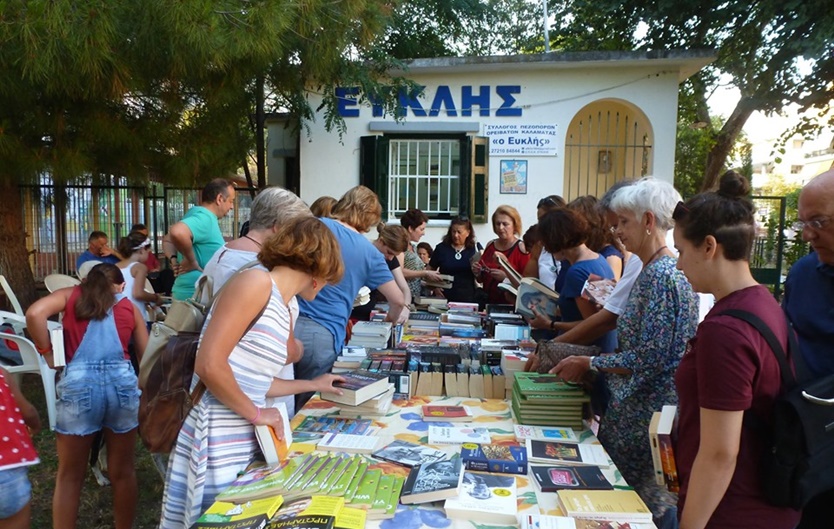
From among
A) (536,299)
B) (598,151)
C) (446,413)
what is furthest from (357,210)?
(598,151)

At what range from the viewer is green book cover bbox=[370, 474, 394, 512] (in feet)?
4.79

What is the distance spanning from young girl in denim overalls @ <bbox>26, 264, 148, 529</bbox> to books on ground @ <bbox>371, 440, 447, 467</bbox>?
143cm

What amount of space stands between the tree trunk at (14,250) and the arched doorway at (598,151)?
7235 mm

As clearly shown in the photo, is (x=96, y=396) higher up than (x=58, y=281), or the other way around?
(x=58, y=281)

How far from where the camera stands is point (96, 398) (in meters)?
2.70

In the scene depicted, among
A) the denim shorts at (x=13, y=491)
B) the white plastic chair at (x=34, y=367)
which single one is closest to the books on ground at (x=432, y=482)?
the denim shorts at (x=13, y=491)

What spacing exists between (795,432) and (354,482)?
1074 mm

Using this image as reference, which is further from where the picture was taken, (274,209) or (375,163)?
(375,163)

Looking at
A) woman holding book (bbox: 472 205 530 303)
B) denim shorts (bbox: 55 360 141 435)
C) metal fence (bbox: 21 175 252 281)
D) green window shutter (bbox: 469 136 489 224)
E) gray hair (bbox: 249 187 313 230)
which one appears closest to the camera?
denim shorts (bbox: 55 360 141 435)

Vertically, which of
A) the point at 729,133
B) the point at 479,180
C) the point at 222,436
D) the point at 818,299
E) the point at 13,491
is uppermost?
the point at 729,133

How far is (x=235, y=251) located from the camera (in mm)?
2861

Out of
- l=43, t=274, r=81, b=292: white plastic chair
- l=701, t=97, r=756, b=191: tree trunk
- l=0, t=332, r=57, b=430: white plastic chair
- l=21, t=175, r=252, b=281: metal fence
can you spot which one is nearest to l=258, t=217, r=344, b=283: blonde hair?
l=0, t=332, r=57, b=430: white plastic chair

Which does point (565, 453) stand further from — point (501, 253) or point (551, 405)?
point (501, 253)

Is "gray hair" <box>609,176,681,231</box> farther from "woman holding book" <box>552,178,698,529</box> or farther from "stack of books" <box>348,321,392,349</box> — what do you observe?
"stack of books" <box>348,321,392,349</box>
